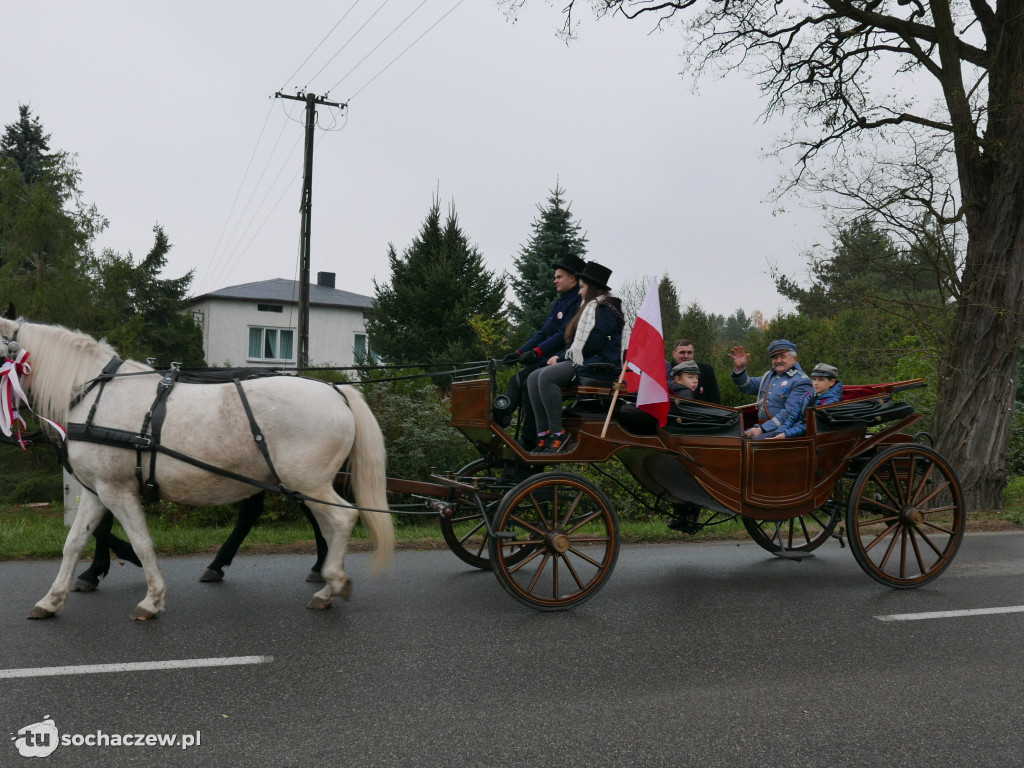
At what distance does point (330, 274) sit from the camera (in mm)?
41500

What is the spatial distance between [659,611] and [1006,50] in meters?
8.93

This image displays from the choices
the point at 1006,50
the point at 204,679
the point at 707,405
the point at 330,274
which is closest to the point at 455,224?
the point at 330,274

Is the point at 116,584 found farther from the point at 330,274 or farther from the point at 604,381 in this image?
the point at 330,274

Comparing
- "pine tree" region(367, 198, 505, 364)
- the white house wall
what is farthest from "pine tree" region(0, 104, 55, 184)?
"pine tree" region(367, 198, 505, 364)

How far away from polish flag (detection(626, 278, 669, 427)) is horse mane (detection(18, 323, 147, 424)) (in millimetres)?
3348

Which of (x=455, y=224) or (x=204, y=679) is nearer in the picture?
(x=204, y=679)

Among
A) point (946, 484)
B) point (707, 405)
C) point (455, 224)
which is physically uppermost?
point (455, 224)

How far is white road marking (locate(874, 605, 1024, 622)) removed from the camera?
15.9 feet

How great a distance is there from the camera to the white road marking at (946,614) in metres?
4.84

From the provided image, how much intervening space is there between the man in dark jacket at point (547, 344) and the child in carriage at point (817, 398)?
1.71 meters

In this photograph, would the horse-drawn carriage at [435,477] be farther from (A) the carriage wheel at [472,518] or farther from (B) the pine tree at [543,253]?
(B) the pine tree at [543,253]

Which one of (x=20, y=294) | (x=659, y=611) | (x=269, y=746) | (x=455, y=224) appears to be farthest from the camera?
(x=455, y=224)

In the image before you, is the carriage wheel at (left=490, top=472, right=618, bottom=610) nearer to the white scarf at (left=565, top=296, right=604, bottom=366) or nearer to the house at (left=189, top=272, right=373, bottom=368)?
the white scarf at (left=565, top=296, right=604, bottom=366)

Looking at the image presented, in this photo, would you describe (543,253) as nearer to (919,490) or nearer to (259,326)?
(259,326)
